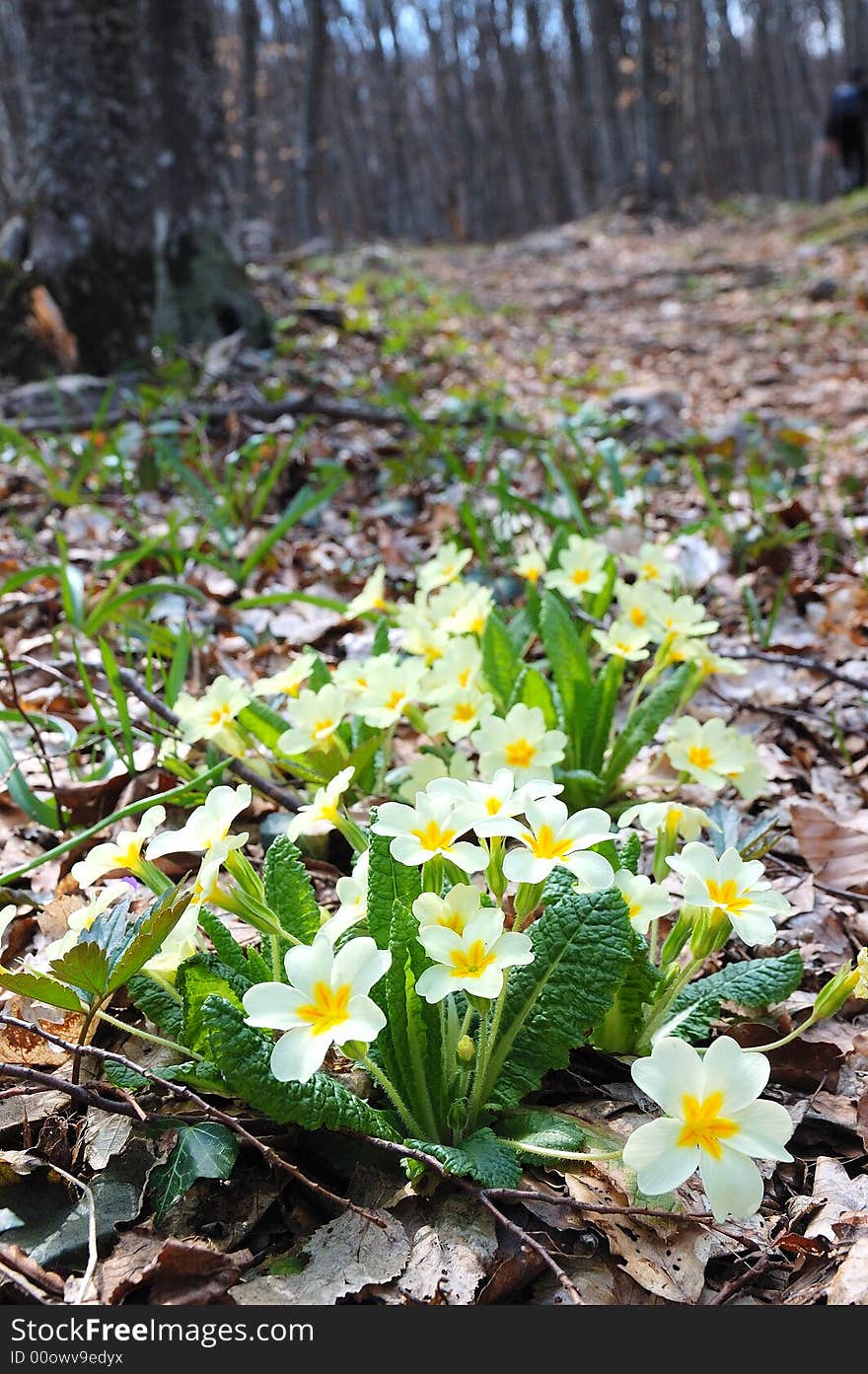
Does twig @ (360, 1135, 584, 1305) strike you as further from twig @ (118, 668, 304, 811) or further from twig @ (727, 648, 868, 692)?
twig @ (727, 648, 868, 692)

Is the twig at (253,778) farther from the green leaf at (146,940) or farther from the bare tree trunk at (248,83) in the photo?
the bare tree trunk at (248,83)

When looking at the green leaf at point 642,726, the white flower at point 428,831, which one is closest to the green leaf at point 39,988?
the white flower at point 428,831

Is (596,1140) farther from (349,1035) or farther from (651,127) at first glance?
(651,127)

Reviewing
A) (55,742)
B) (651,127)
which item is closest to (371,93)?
(651,127)

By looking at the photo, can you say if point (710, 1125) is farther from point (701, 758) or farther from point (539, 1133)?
point (701, 758)

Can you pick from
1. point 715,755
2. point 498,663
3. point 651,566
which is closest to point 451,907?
point 715,755

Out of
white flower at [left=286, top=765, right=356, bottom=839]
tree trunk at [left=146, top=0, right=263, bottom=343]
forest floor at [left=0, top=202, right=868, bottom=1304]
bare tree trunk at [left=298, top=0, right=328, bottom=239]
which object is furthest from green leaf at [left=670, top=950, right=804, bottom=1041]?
bare tree trunk at [left=298, top=0, right=328, bottom=239]
